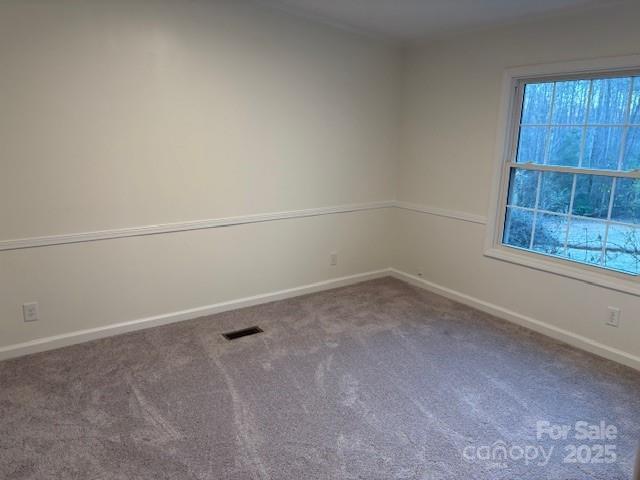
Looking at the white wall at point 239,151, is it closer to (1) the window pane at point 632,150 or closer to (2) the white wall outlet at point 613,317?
(2) the white wall outlet at point 613,317

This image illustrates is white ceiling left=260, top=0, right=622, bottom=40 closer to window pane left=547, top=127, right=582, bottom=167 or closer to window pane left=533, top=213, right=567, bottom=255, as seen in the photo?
window pane left=547, top=127, right=582, bottom=167

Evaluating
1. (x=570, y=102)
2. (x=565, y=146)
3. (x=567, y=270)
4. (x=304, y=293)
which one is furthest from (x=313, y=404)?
(x=570, y=102)

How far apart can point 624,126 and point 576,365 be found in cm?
160

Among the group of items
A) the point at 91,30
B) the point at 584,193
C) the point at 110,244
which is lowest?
the point at 110,244

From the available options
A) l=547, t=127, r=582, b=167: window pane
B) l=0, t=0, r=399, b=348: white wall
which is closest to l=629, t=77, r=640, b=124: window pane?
l=547, t=127, r=582, b=167: window pane

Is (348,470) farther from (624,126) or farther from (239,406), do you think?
(624,126)

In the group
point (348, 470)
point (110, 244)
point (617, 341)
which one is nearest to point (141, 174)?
point (110, 244)

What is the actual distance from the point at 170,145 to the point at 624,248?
10.6 feet

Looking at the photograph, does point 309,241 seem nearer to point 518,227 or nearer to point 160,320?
point 160,320

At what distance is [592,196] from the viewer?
3.16 m

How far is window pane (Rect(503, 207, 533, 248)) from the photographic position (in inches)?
142

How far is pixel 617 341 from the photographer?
120 inches

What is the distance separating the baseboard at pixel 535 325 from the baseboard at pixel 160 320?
2.19 feet

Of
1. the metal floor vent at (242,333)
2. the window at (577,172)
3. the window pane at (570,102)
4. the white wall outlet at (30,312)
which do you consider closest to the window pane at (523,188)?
the window at (577,172)
